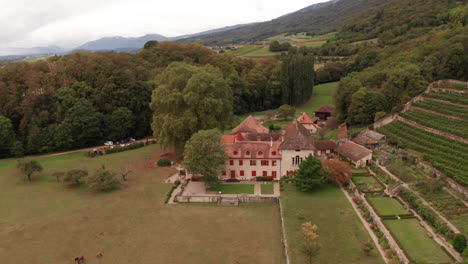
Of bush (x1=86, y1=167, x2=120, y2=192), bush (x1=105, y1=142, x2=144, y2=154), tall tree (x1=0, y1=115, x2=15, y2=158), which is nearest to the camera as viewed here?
bush (x1=86, y1=167, x2=120, y2=192)

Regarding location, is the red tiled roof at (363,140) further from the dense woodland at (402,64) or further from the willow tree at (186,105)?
the willow tree at (186,105)

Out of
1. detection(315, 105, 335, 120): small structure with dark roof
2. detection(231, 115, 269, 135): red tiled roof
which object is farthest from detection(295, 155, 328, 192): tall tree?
detection(315, 105, 335, 120): small structure with dark roof

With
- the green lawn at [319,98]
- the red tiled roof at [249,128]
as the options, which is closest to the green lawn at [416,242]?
the red tiled roof at [249,128]

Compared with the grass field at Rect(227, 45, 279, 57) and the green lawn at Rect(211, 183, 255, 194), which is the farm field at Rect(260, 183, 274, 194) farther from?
the grass field at Rect(227, 45, 279, 57)

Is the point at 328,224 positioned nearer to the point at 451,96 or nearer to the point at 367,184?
the point at 367,184

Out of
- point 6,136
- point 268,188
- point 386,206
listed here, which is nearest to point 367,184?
point 386,206

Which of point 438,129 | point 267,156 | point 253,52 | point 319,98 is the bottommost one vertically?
point 319,98
